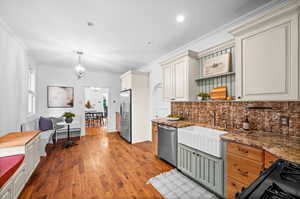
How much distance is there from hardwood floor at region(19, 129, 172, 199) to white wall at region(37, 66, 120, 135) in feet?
6.01

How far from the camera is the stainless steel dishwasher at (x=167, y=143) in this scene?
256cm

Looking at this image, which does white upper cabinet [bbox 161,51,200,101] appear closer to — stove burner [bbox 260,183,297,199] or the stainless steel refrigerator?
the stainless steel refrigerator

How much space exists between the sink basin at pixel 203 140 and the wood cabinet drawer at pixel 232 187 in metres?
0.32

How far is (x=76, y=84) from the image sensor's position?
17.4ft

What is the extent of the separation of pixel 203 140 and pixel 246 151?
575 millimetres

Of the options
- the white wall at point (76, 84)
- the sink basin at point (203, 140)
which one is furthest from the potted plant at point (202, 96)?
the white wall at point (76, 84)

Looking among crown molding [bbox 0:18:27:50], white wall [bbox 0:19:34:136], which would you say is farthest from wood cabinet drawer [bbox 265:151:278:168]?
crown molding [bbox 0:18:27:50]

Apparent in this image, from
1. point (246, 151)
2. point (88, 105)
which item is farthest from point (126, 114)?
point (88, 105)

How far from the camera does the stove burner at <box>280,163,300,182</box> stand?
32.7 inches

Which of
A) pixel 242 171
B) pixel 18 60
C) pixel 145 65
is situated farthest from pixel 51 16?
pixel 242 171

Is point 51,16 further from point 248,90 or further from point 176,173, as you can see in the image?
point 176,173

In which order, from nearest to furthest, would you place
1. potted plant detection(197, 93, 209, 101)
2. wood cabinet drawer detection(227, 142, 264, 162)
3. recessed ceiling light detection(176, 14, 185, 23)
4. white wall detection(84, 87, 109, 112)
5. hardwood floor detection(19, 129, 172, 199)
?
wood cabinet drawer detection(227, 142, 264, 162), hardwood floor detection(19, 129, 172, 199), recessed ceiling light detection(176, 14, 185, 23), potted plant detection(197, 93, 209, 101), white wall detection(84, 87, 109, 112)

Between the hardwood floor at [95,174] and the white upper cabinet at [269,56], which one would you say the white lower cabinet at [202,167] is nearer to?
the hardwood floor at [95,174]

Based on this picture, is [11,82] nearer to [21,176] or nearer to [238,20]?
[21,176]
